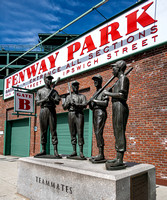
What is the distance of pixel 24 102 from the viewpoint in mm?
11648

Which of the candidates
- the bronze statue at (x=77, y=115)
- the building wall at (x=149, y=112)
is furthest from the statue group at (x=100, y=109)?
the building wall at (x=149, y=112)

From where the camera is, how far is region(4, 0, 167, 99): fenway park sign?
21.3ft

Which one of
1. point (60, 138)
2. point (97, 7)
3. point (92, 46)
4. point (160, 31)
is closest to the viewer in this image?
point (160, 31)

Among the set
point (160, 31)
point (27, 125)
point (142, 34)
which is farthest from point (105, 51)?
point (27, 125)

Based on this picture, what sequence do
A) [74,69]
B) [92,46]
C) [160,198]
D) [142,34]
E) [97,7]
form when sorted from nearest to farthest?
[160,198]
[142,34]
[97,7]
[92,46]
[74,69]

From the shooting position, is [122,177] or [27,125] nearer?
[122,177]

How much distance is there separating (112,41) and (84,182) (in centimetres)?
583

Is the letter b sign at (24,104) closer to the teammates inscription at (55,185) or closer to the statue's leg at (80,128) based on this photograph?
the statue's leg at (80,128)

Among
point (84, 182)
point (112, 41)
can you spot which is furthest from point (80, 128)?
point (112, 41)

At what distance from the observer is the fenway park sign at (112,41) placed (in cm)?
650

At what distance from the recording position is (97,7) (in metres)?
7.97

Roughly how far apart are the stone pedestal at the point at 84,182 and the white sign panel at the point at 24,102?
6.82 metres

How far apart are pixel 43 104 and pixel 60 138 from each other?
528 cm

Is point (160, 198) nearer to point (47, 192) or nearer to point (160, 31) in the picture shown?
point (47, 192)
